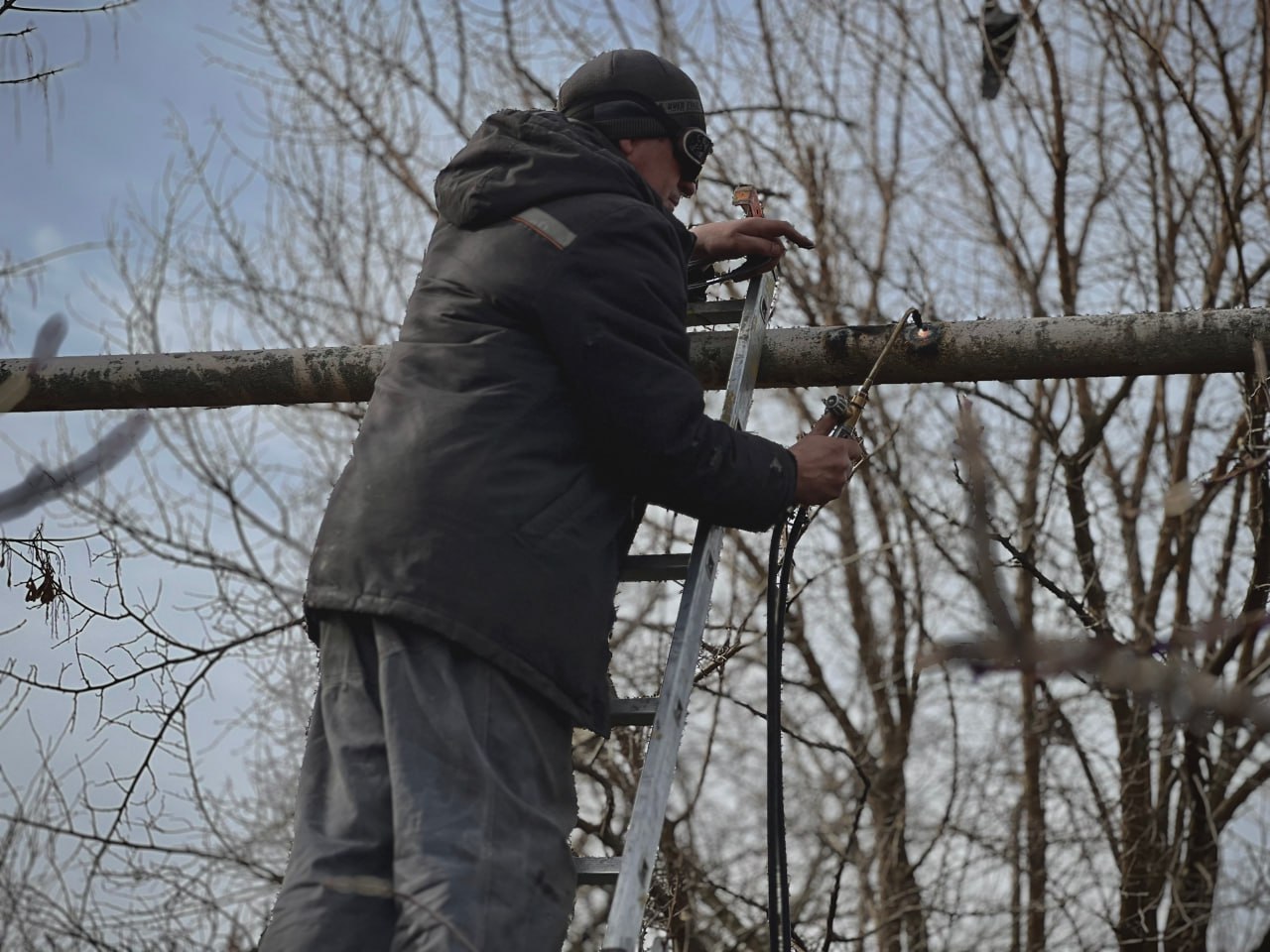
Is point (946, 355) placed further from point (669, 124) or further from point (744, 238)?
point (669, 124)

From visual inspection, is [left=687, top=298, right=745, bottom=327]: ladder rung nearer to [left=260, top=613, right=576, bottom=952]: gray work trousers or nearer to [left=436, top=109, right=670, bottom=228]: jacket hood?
[left=436, top=109, right=670, bottom=228]: jacket hood

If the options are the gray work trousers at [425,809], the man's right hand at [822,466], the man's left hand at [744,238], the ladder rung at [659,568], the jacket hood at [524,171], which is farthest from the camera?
the man's left hand at [744,238]

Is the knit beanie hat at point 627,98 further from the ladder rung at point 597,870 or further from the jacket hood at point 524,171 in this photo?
the ladder rung at point 597,870

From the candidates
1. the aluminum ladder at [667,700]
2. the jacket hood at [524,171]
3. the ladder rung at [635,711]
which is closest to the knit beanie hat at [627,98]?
the jacket hood at [524,171]

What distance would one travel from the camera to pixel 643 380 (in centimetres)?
208

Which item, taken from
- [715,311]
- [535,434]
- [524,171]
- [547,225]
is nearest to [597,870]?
[535,434]

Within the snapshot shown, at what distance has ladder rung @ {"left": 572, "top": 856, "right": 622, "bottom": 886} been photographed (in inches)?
80.8

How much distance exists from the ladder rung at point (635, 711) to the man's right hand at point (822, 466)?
0.44m

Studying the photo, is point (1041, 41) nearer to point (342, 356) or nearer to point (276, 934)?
point (342, 356)

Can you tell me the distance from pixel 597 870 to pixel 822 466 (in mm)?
803

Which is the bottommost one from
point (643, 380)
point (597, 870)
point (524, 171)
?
point (597, 870)

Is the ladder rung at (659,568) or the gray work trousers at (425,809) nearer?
the gray work trousers at (425,809)

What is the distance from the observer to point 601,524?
2.11 meters

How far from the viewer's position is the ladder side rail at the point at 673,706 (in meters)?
1.92
